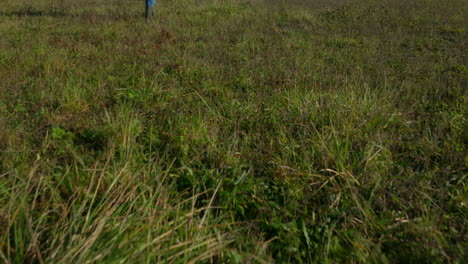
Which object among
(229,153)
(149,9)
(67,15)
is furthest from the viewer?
(67,15)

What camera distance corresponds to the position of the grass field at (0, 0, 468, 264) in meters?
1.83

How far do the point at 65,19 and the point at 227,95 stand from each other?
6.49 m

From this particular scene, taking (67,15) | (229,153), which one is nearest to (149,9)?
(67,15)

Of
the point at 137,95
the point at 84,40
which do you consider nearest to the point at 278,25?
the point at 84,40

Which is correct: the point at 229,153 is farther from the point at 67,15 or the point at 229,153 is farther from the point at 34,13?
the point at 34,13

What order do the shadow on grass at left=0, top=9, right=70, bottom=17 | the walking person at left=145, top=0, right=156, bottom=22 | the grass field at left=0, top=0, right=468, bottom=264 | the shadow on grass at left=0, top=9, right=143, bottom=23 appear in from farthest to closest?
the shadow on grass at left=0, top=9, right=70, bottom=17 → the shadow on grass at left=0, top=9, right=143, bottom=23 → the walking person at left=145, top=0, right=156, bottom=22 → the grass field at left=0, top=0, right=468, bottom=264

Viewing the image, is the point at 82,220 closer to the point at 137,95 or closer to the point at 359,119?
the point at 137,95

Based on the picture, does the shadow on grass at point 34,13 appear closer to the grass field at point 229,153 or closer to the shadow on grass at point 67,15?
the shadow on grass at point 67,15

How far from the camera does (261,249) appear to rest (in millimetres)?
1778

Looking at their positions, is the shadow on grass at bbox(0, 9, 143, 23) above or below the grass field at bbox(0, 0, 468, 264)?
above

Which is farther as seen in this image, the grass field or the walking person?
the walking person

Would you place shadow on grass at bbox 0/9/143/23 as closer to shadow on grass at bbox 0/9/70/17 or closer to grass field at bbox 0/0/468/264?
shadow on grass at bbox 0/9/70/17

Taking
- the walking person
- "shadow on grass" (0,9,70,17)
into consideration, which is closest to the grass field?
the walking person

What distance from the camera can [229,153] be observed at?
263 cm
